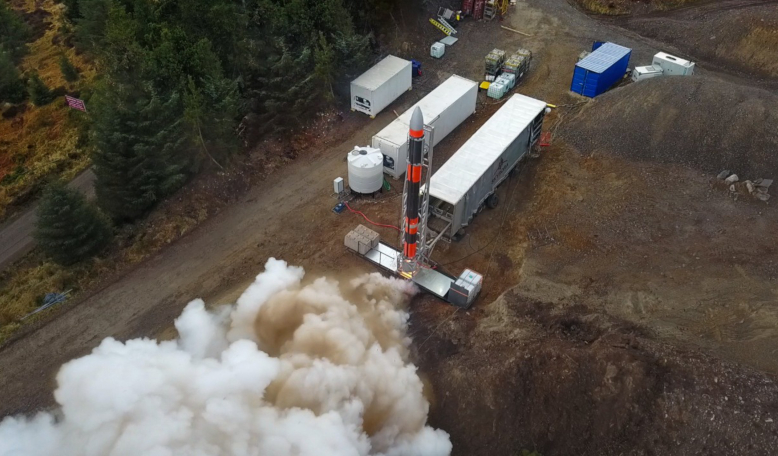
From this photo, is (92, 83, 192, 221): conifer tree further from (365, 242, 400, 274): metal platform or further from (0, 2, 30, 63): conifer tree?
(0, 2, 30, 63): conifer tree

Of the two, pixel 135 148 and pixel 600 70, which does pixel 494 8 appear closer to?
pixel 600 70

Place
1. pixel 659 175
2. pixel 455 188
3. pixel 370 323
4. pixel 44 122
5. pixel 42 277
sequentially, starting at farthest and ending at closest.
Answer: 1. pixel 44 122
2. pixel 659 175
3. pixel 42 277
4. pixel 455 188
5. pixel 370 323

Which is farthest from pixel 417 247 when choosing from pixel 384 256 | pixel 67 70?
pixel 67 70

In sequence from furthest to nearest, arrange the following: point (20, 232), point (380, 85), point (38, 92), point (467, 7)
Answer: point (467, 7)
point (38, 92)
point (380, 85)
point (20, 232)

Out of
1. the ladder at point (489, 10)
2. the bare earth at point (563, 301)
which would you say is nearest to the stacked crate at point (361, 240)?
the bare earth at point (563, 301)

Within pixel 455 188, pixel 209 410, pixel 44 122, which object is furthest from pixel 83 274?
pixel 44 122

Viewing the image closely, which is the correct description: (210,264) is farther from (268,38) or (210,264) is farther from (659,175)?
(659,175)

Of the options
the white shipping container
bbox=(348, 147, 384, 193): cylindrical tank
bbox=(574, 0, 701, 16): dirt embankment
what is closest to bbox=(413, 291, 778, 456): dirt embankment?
Answer: bbox=(348, 147, 384, 193): cylindrical tank
